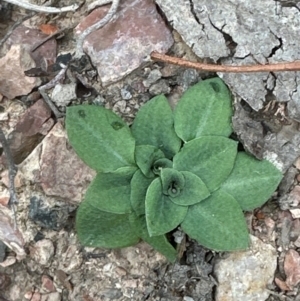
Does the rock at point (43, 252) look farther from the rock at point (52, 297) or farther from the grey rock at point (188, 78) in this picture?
the grey rock at point (188, 78)

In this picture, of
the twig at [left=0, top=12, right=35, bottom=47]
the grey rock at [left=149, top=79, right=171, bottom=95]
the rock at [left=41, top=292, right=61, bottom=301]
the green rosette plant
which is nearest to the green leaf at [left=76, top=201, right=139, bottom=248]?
the green rosette plant

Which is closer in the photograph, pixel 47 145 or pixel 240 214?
pixel 240 214

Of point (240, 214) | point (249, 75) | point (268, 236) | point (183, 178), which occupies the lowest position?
point (268, 236)

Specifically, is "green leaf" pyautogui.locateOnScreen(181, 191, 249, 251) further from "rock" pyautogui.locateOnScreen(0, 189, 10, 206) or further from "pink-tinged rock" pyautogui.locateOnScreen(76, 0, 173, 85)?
"rock" pyautogui.locateOnScreen(0, 189, 10, 206)

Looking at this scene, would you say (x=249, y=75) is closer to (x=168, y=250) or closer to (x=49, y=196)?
(x=168, y=250)

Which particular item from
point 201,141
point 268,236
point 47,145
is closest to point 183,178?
point 201,141

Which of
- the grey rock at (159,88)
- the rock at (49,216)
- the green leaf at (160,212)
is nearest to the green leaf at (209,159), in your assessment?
the green leaf at (160,212)

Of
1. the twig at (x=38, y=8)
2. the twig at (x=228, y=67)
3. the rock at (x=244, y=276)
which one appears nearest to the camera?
the twig at (x=228, y=67)
